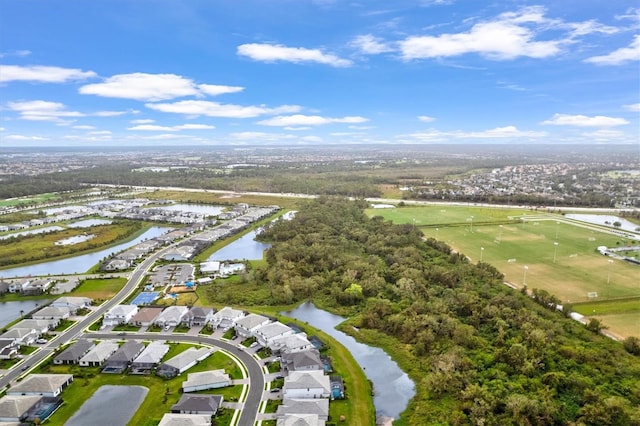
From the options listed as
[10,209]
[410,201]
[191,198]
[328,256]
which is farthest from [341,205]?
[10,209]

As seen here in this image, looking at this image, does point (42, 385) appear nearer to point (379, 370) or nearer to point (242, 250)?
point (379, 370)

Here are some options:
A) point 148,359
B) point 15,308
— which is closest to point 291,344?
point 148,359

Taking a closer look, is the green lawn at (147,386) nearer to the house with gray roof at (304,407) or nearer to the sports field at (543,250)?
Result: the house with gray roof at (304,407)

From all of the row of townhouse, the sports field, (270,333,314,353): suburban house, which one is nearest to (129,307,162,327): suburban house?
the row of townhouse

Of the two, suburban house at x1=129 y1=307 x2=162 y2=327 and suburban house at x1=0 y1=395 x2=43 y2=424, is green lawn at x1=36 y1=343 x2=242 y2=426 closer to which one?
suburban house at x1=0 y1=395 x2=43 y2=424

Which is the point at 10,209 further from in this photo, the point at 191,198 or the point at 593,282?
the point at 593,282

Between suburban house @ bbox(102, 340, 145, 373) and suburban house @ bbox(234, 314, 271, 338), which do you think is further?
suburban house @ bbox(234, 314, 271, 338)

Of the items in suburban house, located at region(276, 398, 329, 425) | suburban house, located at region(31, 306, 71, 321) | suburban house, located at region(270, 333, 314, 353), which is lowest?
suburban house, located at region(276, 398, 329, 425)

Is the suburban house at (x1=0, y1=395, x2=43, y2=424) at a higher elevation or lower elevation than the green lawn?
higher
